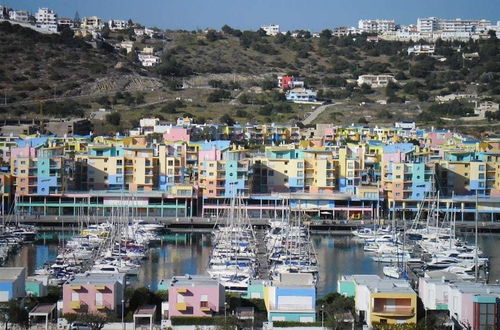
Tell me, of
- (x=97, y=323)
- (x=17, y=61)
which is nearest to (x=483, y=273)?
(x=97, y=323)

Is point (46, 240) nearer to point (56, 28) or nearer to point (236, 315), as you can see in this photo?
point (236, 315)

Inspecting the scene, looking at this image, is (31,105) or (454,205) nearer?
(454,205)

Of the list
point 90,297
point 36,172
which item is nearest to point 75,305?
point 90,297

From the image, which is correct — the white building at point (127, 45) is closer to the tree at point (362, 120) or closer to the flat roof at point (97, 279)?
the tree at point (362, 120)

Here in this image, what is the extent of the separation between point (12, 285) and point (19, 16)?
43.2 metres

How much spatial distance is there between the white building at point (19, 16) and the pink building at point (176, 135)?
2539 centimetres

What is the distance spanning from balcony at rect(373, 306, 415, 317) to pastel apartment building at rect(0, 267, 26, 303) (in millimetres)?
4254

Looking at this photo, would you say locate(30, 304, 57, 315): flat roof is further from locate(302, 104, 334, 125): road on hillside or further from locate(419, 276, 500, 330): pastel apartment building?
locate(302, 104, 334, 125): road on hillside

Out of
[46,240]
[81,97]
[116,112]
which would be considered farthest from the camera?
[81,97]

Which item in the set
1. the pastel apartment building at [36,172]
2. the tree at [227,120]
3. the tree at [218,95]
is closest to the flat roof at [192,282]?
the pastel apartment building at [36,172]

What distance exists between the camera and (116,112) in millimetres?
39125

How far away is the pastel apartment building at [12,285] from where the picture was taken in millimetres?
14820

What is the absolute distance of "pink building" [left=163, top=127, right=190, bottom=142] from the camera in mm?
31234

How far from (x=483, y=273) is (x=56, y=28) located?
36607 millimetres
